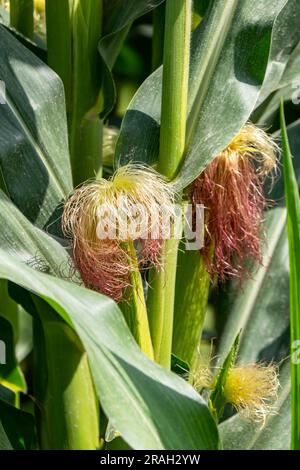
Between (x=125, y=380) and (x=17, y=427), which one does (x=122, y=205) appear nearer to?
(x=125, y=380)

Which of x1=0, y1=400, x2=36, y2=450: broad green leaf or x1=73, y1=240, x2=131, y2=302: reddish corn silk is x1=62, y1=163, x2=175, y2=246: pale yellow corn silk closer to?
x1=73, y1=240, x2=131, y2=302: reddish corn silk

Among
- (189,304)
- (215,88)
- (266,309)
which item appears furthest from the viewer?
(266,309)

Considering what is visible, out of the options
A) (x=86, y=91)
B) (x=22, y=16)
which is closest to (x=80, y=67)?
(x=86, y=91)

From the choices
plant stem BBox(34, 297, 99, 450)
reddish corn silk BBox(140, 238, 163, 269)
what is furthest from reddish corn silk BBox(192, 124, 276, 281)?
plant stem BBox(34, 297, 99, 450)

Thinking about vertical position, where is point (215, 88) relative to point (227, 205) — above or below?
above

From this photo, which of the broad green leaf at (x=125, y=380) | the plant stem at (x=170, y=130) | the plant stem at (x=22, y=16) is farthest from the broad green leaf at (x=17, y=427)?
the plant stem at (x=22, y=16)
